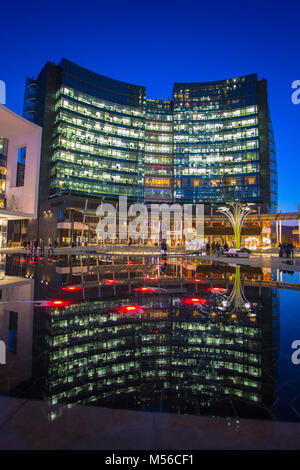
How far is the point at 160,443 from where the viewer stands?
207 centimetres

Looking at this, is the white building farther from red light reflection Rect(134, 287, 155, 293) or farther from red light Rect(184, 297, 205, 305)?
red light Rect(184, 297, 205, 305)

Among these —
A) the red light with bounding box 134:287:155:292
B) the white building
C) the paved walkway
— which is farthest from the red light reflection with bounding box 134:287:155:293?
the white building

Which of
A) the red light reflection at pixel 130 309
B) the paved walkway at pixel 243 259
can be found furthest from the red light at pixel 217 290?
the paved walkway at pixel 243 259

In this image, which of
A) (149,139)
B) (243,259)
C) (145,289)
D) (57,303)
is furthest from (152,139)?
(57,303)

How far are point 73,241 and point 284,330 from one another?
58313 mm

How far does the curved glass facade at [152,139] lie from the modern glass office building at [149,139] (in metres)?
0.31

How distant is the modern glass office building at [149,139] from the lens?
72.0m

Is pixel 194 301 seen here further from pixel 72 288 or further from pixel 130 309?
pixel 72 288

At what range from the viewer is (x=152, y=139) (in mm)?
91062

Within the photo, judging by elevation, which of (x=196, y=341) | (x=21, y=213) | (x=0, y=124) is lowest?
(x=196, y=341)

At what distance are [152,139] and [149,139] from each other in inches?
45.4

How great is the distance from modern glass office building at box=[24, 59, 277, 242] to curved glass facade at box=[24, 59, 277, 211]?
0.31 meters
